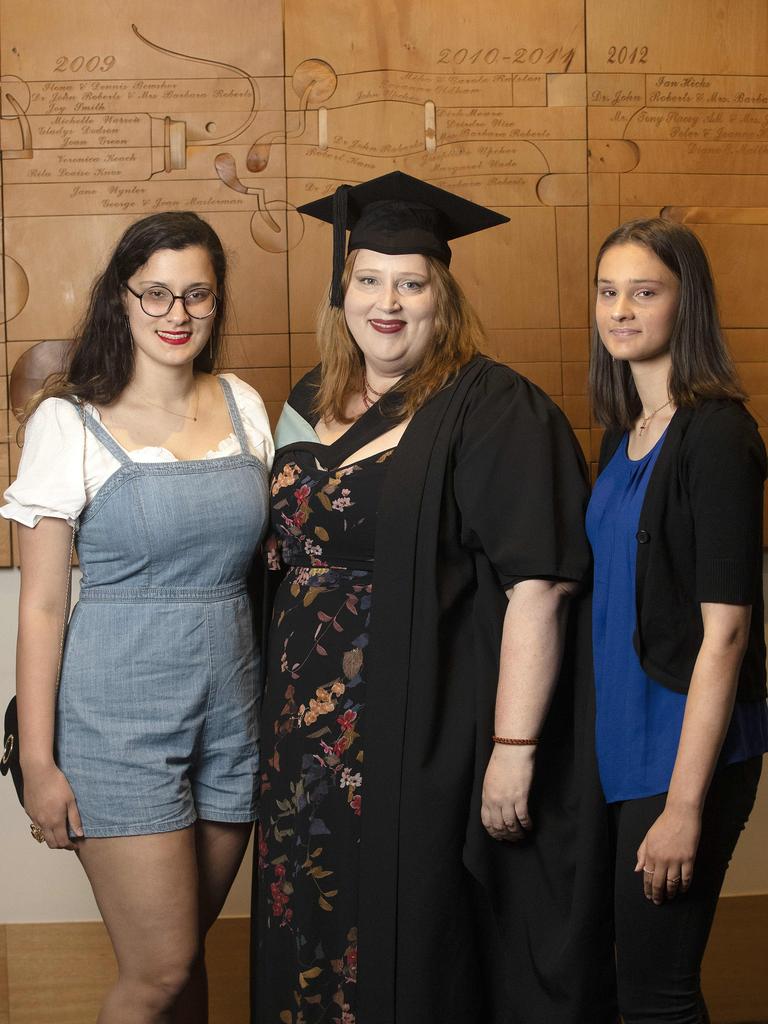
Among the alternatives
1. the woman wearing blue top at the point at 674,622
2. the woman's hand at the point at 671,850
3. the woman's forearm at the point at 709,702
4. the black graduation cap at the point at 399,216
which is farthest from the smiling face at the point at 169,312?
the woman's hand at the point at 671,850

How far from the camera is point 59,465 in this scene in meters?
1.82

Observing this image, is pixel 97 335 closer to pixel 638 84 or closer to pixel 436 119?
pixel 436 119

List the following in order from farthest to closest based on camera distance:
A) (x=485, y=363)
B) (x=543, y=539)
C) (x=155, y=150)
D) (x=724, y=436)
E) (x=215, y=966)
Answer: (x=215, y=966), (x=155, y=150), (x=485, y=363), (x=543, y=539), (x=724, y=436)

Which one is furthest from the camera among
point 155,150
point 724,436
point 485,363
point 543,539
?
point 155,150

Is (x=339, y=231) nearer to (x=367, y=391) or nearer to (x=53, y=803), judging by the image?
(x=367, y=391)

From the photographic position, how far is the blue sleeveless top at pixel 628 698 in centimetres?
165

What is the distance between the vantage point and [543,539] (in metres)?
1.73

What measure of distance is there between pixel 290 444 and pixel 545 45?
1.36 meters

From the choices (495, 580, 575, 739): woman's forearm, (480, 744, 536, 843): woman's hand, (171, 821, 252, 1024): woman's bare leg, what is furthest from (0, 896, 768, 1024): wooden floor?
(495, 580, 575, 739): woman's forearm

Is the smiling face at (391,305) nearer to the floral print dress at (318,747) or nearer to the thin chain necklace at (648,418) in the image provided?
the floral print dress at (318,747)

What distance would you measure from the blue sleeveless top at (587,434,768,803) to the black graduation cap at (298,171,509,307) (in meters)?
0.56

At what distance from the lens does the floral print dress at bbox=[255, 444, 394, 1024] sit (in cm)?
186

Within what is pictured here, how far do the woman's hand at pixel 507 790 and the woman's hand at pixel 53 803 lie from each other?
70 cm

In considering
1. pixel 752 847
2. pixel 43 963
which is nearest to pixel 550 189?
pixel 752 847
